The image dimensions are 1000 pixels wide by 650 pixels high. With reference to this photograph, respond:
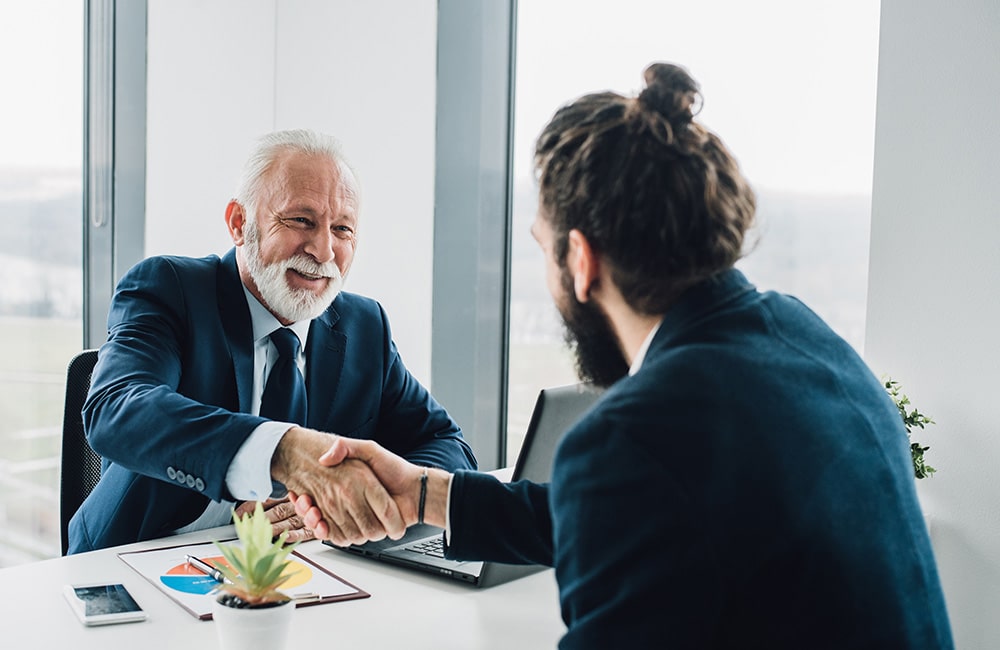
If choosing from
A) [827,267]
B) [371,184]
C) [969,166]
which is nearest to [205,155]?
[371,184]

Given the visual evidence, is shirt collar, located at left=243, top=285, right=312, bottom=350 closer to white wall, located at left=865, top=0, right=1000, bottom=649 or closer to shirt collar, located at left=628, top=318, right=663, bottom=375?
shirt collar, located at left=628, top=318, right=663, bottom=375

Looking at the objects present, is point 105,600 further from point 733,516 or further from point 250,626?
point 733,516

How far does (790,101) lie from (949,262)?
0.71 meters

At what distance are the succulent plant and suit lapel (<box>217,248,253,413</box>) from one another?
896 millimetres

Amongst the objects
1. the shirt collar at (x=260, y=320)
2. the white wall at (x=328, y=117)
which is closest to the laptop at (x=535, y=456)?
the shirt collar at (x=260, y=320)

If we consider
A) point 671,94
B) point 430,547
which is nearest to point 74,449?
point 430,547

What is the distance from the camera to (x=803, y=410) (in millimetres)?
897

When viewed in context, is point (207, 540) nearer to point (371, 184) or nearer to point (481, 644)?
point (481, 644)

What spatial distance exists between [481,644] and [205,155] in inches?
105

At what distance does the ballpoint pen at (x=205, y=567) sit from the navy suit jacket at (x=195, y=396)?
0.11 m

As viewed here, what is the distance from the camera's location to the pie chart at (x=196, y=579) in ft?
4.77

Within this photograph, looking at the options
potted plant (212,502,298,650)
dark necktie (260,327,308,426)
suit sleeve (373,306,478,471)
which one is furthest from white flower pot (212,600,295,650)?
suit sleeve (373,306,478,471)

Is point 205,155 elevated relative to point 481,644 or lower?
elevated

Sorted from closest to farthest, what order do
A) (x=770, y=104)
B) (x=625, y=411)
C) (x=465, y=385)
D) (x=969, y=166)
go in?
(x=625, y=411) → (x=969, y=166) → (x=770, y=104) → (x=465, y=385)
